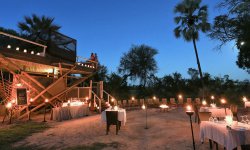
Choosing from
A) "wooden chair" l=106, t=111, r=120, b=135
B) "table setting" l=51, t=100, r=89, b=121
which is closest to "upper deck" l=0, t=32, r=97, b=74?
"table setting" l=51, t=100, r=89, b=121

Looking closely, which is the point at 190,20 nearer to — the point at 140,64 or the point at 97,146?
the point at 140,64

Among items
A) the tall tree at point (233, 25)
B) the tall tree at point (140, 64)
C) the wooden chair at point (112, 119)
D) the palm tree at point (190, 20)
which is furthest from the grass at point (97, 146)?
the tall tree at point (140, 64)

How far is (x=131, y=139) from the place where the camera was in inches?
266

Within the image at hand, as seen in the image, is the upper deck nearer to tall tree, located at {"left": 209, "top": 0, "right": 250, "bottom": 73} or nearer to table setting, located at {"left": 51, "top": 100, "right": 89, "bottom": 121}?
table setting, located at {"left": 51, "top": 100, "right": 89, "bottom": 121}

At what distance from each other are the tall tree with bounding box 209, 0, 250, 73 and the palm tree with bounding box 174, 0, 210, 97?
81.1 inches

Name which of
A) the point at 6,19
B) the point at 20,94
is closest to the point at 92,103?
the point at 20,94

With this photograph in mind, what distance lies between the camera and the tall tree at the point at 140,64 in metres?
27.8

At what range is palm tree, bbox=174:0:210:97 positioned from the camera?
19.1 metres

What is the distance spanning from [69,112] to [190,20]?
1534 cm

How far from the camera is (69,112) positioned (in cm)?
1221

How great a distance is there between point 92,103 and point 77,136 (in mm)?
9750

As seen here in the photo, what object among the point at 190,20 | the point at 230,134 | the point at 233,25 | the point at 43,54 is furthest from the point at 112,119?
the point at 190,20

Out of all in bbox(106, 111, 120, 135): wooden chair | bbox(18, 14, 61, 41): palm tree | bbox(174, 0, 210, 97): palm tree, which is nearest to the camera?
bbox(106, 111, 120, 135): wooden chair

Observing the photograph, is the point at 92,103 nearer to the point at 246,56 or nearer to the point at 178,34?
the point at 178,34
